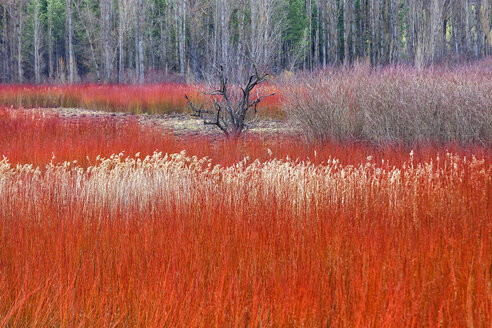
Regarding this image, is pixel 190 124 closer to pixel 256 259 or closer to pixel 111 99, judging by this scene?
pixel 111 99

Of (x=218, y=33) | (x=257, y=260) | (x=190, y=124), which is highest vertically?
(x=218, y=33)

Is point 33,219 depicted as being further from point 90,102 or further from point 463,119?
point 90,102

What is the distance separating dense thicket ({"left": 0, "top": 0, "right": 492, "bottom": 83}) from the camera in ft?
69.3

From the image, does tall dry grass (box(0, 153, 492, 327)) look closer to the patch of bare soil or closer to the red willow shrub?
the patch of bare soil

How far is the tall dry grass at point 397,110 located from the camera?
752 cm

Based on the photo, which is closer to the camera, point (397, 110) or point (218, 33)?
point (397, 110)

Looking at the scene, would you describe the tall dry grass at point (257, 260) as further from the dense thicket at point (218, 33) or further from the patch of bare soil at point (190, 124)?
the dense thicket at point (218, 33)

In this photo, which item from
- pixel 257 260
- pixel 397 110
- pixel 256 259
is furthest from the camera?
pixel 397 110

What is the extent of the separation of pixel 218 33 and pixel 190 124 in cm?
1184

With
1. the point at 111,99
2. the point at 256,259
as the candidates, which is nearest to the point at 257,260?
the point at 256,259

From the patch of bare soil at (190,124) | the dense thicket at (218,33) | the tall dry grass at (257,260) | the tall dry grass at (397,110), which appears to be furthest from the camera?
the dense thicket at (218,33)

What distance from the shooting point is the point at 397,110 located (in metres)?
7.86

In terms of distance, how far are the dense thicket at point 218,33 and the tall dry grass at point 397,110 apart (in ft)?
→ 5.12

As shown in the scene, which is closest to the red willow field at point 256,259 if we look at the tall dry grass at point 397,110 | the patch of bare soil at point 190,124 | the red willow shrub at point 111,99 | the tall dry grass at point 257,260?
the tall dry grass at point 257,260
